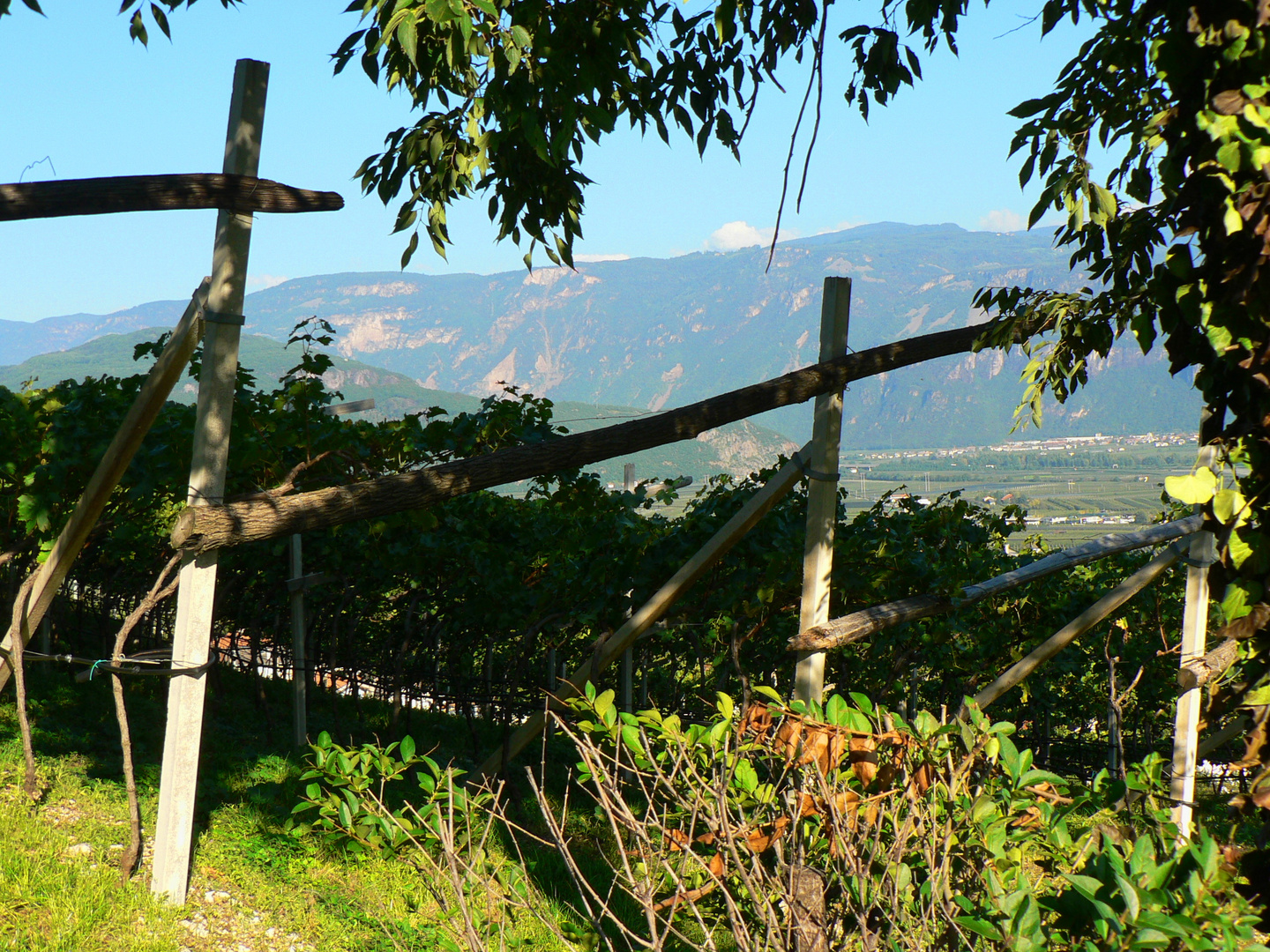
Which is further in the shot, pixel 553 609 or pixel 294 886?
pixel 553 609

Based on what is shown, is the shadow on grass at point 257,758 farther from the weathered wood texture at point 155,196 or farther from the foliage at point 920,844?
the weathered wood texture at point 155,196

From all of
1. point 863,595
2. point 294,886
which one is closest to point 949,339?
point 863,595

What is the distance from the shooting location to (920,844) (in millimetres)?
1924

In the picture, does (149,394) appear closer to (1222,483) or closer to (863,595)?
(1222,483)

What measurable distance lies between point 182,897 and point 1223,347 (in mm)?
3430

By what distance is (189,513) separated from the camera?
2686 mm

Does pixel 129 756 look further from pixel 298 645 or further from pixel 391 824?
pixel 298 645

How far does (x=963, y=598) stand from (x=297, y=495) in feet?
7.15

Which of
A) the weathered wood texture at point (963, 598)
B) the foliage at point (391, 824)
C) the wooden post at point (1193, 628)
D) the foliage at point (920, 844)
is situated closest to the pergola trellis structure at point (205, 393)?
the foliage at point (391, 824)

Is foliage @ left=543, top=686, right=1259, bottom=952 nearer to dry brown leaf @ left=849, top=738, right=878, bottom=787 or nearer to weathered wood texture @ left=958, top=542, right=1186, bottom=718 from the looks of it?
dry brown leaf @ left=849, top=738, right=878, bottom=787

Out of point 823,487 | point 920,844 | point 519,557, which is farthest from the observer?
point 519,557

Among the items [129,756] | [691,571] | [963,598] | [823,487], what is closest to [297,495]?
[691,571]

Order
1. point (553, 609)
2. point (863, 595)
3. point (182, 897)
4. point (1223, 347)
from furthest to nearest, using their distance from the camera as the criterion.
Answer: point (553, 609) < point (863, 595) < point (182, 897) < point (1223, 347)

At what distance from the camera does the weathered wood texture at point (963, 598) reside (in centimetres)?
303
